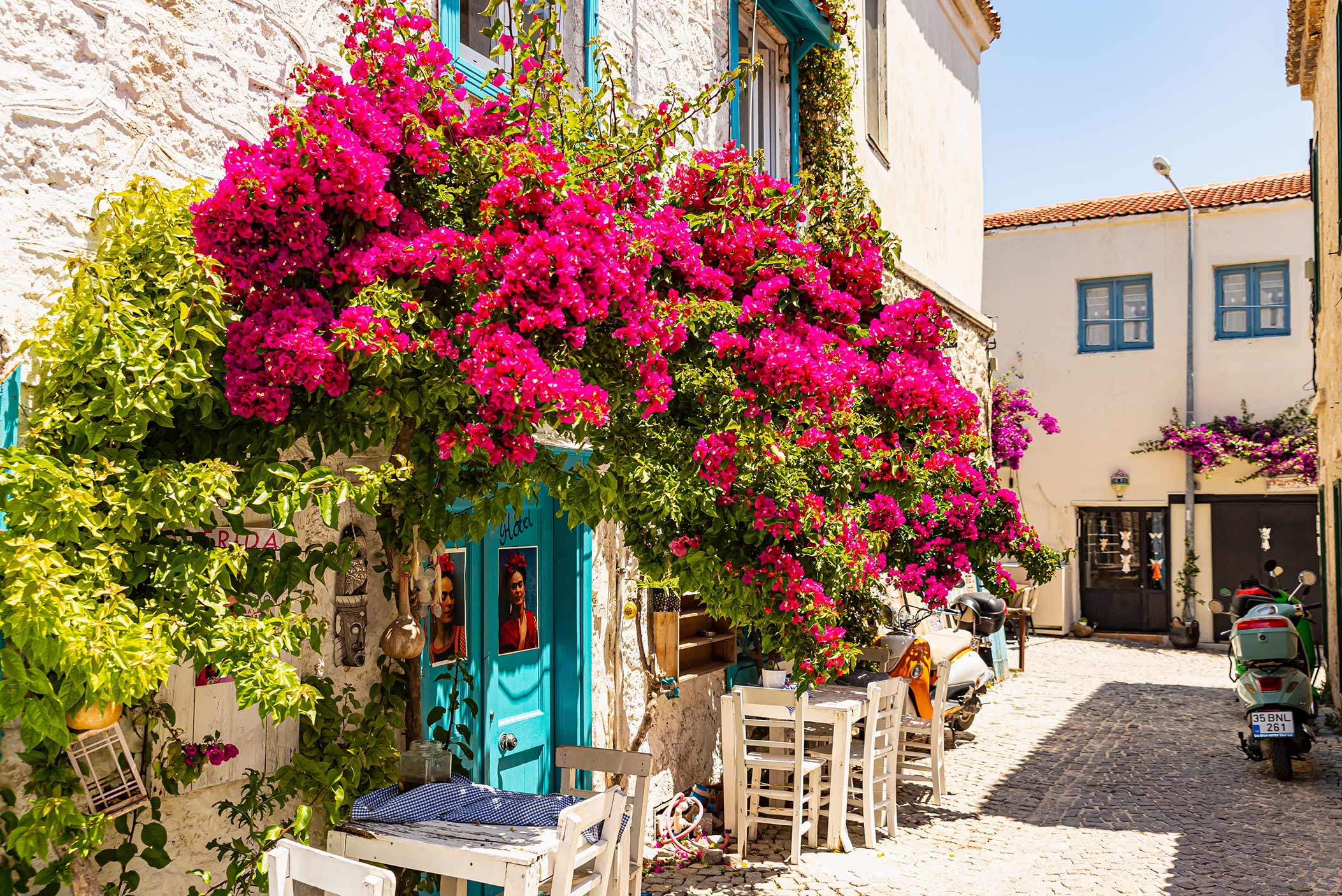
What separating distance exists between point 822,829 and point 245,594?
511 cm

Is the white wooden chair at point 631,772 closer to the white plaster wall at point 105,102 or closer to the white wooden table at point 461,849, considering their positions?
the white wooden table at point 461,849

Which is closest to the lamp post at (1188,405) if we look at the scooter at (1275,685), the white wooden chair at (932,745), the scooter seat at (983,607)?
the scooter seat at (983,607)

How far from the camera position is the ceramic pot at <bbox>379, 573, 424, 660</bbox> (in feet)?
13.8

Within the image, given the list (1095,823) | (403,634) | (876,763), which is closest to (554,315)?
(403,634)

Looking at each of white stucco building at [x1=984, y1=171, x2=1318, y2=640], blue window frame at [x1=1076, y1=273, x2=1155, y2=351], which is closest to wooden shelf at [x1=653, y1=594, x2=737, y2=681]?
white stucco building at [x1=984, y1=171, x2=1318, y2=640]

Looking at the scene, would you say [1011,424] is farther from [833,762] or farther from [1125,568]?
[833,762]

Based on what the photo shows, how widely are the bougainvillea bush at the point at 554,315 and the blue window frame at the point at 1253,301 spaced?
1524 centimetres

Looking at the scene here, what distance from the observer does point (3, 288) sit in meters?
3.13

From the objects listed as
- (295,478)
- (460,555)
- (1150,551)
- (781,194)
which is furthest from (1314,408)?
(295,478)

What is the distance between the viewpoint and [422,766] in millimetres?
4309

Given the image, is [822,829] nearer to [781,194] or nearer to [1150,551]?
[781,194]

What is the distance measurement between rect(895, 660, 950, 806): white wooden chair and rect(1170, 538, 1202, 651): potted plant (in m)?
11.3

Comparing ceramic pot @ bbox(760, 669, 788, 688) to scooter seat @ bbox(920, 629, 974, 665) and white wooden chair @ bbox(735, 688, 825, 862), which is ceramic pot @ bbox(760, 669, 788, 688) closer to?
white wooden chair @ bbox(735, 688, 825, 862)

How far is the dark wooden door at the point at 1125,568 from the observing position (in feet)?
60.2
